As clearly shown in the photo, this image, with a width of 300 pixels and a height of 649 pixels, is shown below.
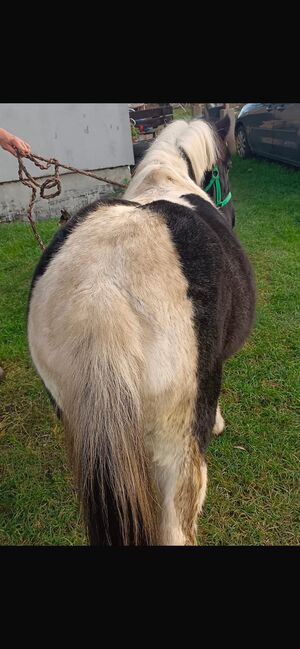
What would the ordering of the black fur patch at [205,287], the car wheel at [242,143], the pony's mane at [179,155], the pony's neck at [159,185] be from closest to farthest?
the black fur patch at [205,287]
the pony's neck at [159,185]
the pony's mane at [179,155]
the car wheel at [242,143]

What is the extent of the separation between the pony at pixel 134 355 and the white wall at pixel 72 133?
5.83m

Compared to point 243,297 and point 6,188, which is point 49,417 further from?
point 6,188

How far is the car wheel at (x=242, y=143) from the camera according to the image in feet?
30.3

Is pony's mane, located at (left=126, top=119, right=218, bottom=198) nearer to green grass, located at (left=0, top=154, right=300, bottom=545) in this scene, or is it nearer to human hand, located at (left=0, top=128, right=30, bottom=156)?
human hand, located at (left=0, top=128, right=30, bottom=156)

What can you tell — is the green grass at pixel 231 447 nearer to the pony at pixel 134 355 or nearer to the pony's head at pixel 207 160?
the pony at pixel 134 355

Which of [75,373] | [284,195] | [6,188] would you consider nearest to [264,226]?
[284,195]

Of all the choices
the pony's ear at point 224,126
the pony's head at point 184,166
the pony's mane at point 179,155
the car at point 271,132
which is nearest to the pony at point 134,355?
the pony's head at point 184,166

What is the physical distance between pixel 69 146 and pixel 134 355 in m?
6.56

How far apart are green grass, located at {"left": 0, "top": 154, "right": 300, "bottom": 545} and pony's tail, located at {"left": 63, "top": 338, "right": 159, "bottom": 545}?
3.26ft

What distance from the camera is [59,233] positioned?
165 centimetres

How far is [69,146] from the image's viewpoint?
22.9ft

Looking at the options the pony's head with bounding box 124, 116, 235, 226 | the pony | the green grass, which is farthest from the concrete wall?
the pony
